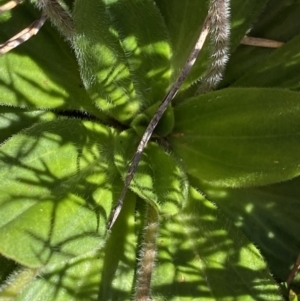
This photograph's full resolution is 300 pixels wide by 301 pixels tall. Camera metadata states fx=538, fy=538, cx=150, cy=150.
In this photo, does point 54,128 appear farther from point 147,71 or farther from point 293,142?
point 293,142

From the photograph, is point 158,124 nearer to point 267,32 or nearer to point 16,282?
point 267,32

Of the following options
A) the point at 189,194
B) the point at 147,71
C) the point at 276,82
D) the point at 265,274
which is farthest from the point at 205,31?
the point at 265,274

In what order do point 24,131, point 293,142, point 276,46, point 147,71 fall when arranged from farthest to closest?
1. point 276,46
2. point 147,71
3. point 24,131
4. point 293,142

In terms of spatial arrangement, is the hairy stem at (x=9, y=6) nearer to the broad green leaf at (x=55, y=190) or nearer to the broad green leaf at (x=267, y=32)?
the broad green leaf at (x=55, y=190)

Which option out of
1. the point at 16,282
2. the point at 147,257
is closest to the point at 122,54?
the point at 147,257

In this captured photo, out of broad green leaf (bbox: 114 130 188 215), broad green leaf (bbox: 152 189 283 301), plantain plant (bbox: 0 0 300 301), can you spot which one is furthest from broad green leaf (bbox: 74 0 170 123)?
broad green leaf (bbox: 152 189 283 301)

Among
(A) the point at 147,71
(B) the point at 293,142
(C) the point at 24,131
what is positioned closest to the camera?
(B) the point at 293,142
